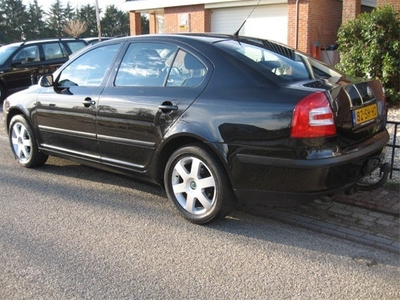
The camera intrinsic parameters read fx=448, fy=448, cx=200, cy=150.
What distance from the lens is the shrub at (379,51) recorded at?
901 centimetres

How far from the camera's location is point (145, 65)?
439cm

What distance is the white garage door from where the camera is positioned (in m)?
17.5

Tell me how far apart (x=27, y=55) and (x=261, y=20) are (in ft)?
30.6

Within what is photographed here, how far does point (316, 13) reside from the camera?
656 inches

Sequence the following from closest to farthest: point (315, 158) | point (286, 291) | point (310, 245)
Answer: point (286, 291) → point (315, 158) → point (310, 245)

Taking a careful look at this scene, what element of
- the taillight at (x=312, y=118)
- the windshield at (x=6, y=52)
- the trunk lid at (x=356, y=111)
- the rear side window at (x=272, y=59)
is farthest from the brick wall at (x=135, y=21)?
the taillight at (x=312, y=118)

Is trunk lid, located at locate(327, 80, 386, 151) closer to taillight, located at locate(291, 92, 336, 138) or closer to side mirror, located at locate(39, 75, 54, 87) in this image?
taillight, located at locate(291, 92, 336, 138)

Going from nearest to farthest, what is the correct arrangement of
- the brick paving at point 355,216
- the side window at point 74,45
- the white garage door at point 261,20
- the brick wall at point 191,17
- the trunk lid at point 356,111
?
the trunk lid at point 356,111 < the brick paving at point 355,216 < the side window at point 74,45 < the white garage door at point 261,20 < the brick wall at point 191,17

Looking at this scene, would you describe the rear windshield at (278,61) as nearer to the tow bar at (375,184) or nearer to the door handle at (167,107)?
the door handle at (167,107)

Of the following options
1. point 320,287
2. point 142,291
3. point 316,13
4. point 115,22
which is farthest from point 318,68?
point 115,22

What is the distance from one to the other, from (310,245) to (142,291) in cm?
141

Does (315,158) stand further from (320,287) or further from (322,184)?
(320,287)

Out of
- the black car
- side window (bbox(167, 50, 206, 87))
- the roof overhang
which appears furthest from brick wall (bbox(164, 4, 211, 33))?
side window (bbox(167, 50, 206, 87))

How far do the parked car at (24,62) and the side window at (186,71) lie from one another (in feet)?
32.4
